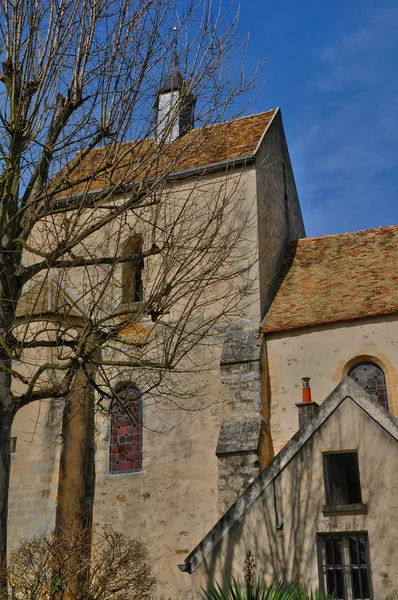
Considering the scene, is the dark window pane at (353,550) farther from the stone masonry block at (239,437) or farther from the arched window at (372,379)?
the arched window at (372,379)

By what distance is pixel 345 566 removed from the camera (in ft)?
29.6

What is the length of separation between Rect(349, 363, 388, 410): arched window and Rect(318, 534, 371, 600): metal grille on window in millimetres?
4443

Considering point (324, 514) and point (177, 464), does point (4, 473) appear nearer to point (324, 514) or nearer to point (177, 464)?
point (324, 514)

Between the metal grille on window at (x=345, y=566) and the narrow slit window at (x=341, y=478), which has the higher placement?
the narrow slit window at (x=341, y=478)

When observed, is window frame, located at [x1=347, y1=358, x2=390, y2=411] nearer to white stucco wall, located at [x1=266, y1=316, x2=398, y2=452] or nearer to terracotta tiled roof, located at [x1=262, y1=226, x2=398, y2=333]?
white stucco wall, located at [x1=266, y1=316, x2=398, y2=452]

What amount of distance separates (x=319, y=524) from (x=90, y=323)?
390cm

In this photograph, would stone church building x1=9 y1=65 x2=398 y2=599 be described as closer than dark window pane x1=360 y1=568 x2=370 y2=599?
No

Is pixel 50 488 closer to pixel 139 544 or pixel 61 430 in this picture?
pixel 61 430

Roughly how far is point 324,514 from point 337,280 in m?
6.77

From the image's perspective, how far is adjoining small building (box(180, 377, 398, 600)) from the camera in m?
8.98

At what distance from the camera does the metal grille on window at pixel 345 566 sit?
8.79 metres

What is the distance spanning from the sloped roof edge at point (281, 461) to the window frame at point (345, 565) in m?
1.00

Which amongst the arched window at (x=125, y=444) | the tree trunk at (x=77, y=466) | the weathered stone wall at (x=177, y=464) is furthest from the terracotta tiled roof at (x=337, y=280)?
the tree trunk at (x=77, y=466)

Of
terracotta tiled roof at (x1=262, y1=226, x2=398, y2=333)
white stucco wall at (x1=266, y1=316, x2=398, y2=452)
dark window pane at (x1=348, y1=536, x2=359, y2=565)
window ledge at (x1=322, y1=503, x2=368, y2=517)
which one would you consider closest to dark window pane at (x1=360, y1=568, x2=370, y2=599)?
dark window pane at (x1=348, y1=536, x2=359, y2=565)
